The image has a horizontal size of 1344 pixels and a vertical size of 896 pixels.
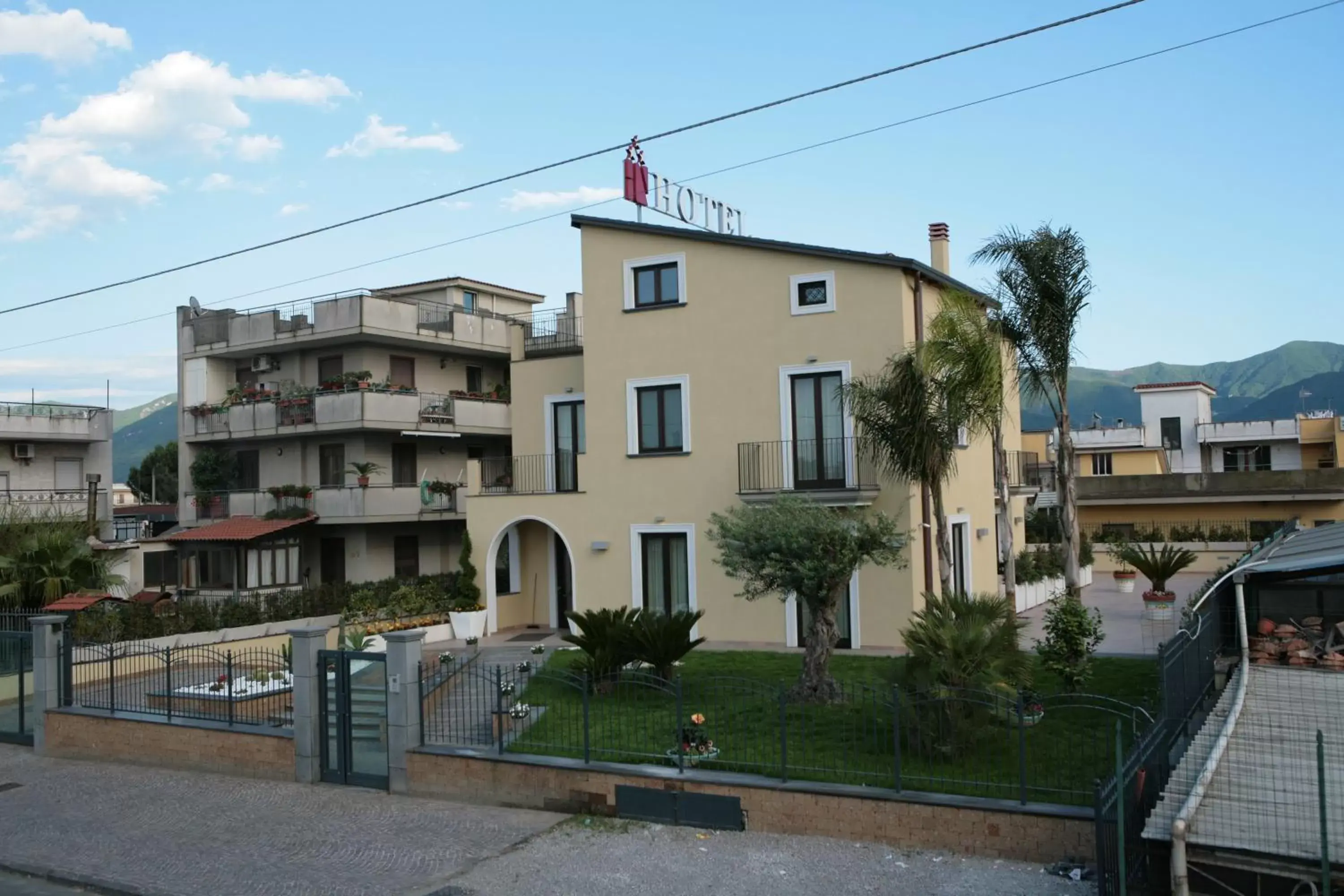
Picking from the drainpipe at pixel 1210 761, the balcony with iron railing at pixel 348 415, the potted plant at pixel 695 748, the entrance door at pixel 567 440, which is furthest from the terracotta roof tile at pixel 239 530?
the drainpipe at pixel 1210 761

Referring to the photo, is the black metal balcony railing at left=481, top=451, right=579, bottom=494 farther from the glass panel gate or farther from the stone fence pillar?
the stone fence pillar

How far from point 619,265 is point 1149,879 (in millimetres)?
16463

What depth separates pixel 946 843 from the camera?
9609 millimetres

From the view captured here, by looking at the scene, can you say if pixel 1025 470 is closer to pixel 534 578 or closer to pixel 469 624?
pixel 534 578

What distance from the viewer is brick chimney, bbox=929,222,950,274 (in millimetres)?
25047

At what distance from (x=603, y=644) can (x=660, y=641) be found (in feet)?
2.70

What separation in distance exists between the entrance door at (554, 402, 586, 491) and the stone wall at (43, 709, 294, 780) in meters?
10.9

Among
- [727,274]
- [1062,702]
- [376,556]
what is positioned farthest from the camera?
[376,556]

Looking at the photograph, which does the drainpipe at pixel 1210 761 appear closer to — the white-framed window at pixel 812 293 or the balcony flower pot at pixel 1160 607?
the balcony flower pot at pixel 1160 607

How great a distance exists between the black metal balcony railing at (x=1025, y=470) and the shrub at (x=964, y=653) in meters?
10.8

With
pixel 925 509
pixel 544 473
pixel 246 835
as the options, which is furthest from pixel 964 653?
pixel 544 473

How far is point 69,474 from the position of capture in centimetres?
4116

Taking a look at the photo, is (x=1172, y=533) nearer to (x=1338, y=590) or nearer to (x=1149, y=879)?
(x=1338, y=590)

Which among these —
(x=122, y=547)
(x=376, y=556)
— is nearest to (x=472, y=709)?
(x=376, y=556)
